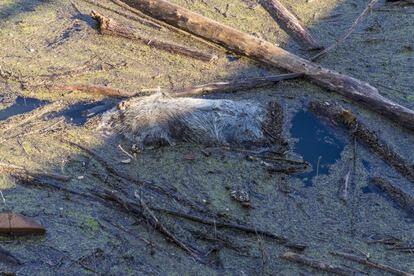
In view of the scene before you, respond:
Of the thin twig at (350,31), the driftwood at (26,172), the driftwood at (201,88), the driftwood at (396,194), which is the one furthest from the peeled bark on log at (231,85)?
the driftwood at (396,194)

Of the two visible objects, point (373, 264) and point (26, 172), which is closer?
point (373, 264)

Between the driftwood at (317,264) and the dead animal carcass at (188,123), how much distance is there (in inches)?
45.4

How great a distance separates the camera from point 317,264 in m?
3.66

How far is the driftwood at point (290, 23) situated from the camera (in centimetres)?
594

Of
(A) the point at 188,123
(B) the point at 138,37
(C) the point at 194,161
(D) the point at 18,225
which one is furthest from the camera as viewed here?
(B) the point at 138,37

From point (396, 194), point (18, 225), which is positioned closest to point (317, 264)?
point (396, 194)

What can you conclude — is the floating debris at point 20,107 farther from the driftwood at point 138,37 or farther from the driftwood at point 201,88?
the driftwood at point 138,37

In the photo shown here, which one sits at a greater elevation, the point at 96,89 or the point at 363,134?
the point at 363,134

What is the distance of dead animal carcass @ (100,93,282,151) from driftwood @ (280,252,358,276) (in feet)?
3.79

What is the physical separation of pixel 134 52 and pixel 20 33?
109 cm

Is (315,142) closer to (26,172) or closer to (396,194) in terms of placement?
(396,194)

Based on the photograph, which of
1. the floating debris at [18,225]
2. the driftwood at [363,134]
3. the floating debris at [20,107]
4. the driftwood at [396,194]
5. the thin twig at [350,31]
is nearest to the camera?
the floating debris at [18,225]

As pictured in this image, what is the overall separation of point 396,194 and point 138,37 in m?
2.76

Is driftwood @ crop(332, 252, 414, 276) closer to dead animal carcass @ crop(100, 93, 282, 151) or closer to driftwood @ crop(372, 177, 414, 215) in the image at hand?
driftwood @ crop(372, 177, 414, 215)
